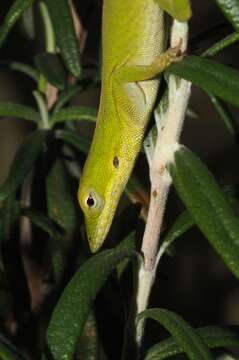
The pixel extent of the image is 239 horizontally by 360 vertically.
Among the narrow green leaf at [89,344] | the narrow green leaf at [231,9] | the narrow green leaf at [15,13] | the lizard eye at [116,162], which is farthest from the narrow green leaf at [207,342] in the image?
the narrow green leaf at [15,13]

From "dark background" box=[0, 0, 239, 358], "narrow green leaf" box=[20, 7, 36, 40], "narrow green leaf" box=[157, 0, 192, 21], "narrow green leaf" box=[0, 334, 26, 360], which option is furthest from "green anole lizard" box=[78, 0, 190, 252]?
"dark background" box=[0, 0, 239, 358]

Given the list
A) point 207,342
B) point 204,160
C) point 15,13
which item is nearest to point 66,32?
point 15,13

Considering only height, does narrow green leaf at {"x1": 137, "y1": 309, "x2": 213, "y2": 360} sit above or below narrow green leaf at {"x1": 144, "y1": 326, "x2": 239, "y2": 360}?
above

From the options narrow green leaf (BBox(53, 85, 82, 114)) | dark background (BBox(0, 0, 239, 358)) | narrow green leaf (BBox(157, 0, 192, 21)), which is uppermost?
narrow green leaf (BBox(157, 0, 192, 21))

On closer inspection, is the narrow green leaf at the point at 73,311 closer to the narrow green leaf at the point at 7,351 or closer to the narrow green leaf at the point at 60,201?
the narrow green leaf at the point at 7,351

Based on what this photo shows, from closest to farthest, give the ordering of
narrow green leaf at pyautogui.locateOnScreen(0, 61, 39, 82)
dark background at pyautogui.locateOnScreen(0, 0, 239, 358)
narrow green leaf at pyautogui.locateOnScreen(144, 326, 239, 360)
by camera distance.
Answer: narrow green leaf at pyautogui.locateOnScreen(144, 326, 239, 360) → narrow green leaf at pyautogui.locateOnScreen(0, 61, 39, 82) → dark background at pyautogui.locateOnScreen(0, 0, 239, 358)

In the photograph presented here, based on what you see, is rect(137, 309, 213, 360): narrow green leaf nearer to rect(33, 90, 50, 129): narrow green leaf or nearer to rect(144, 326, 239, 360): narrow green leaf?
rect(144, 326, 239, 360): narrow green leaf
